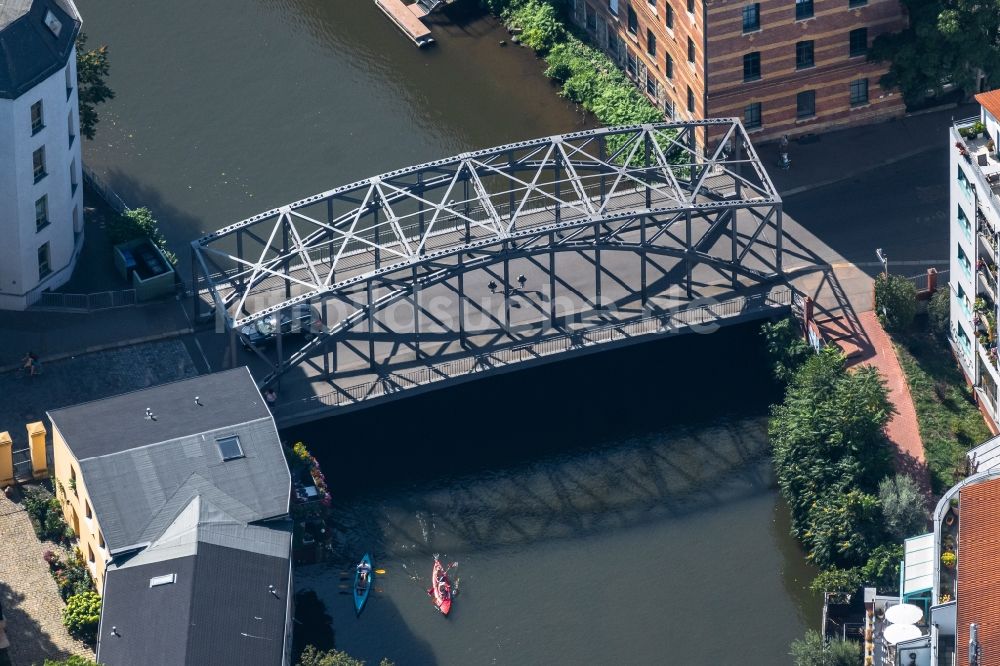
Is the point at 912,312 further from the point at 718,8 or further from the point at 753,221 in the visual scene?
the point at 718,8

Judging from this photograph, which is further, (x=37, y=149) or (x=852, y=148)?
(x=852, y=148)

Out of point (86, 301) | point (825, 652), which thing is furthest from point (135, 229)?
point (825, 652)

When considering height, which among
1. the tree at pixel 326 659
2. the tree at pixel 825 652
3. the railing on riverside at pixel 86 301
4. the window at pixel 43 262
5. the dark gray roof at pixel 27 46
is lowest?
the tree at pixel 825 652

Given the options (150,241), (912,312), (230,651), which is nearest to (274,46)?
(150,241)

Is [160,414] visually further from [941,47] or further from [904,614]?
[941,47]

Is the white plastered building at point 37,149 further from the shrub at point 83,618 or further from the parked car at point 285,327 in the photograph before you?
the shrub at point 83,618

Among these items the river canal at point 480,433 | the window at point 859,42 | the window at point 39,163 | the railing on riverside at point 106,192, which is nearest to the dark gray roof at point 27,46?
the window at point 39,163
